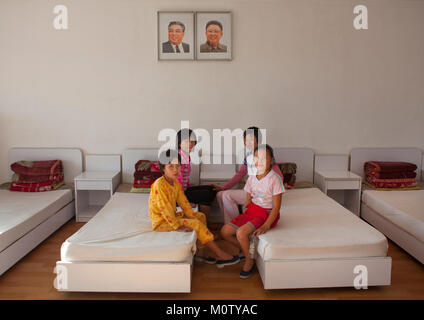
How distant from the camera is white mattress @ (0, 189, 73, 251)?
268cm

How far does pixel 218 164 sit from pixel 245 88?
977 mm

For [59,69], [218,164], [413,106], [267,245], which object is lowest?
[267,245]

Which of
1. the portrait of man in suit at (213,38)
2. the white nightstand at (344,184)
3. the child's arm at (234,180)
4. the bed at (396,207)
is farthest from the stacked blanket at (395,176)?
the portrait of man in suit at (213,38)

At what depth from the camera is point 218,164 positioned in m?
4.07

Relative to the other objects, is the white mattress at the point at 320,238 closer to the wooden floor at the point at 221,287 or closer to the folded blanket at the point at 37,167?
the wooden floor at the point at 221,287

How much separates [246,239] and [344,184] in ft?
5.58

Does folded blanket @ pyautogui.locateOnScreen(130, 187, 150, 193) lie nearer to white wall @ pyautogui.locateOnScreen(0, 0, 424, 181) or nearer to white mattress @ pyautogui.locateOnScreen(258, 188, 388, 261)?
white wall @ pyautogui.locateOnScreen(0, 0, 424, 181)

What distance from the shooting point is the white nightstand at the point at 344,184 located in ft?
12.2

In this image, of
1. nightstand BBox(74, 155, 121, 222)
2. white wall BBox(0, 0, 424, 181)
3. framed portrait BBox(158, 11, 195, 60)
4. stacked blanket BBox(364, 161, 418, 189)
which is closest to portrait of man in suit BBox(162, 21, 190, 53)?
framed portrait BBox(158, 11, 195, 60)

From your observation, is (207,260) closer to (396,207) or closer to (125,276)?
(125,276)

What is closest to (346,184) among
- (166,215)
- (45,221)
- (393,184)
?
(393,184)

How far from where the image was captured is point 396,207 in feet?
10.2
